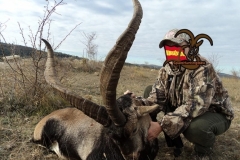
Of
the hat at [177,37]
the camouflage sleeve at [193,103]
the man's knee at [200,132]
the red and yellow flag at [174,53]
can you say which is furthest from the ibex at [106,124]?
the hat at [177,37]

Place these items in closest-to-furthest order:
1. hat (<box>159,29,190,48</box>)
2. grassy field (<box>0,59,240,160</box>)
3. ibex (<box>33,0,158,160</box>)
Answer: ibex (<box>33,0,158,160</box>) → hat (<box>159,29,190,48</box>) → grassy field (<box>0,59,240,160</box>)

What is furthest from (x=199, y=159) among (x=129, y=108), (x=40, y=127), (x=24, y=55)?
(x=24, y=55)

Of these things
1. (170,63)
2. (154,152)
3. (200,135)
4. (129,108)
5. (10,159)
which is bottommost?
(10,159)

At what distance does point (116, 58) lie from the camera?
2564 millimetres

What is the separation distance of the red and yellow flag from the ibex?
934 millimetres

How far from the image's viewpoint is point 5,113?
5766 millimetres

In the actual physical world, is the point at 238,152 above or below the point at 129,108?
below

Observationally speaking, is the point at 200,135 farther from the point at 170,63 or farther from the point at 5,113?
the point at 5,113

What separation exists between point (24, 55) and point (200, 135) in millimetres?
5312

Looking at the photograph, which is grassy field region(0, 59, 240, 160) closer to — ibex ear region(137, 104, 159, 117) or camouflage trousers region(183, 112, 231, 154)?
camouflage trousers region(183, 112, 231, 154)

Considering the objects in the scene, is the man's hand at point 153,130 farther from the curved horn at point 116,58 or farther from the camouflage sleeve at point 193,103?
the curved horn at point 116,58

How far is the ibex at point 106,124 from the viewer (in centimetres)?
262

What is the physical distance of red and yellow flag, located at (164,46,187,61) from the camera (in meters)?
4.04

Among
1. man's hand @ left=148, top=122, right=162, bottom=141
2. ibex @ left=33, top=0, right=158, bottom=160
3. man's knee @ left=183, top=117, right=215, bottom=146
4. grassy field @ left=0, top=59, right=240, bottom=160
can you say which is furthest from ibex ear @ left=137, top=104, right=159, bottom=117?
grassy field @ left=0, top=59, right=240, bottom=160
